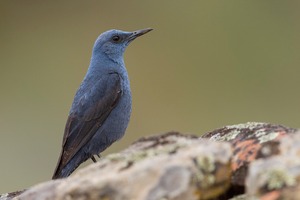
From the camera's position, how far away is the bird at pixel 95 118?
23.5ft

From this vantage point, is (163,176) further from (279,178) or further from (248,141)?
(248,141)

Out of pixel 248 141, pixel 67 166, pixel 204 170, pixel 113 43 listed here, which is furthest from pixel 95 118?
pixel 204 170

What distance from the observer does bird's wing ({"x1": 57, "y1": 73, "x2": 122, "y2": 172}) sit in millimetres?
7206

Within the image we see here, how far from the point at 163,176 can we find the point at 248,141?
1150mm

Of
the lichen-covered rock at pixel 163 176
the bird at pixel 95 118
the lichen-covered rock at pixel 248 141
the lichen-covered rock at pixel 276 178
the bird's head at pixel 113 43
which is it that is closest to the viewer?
the lichen-covered rock at pixel 276 178

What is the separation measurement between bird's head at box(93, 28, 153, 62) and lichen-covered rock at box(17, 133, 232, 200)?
453cm

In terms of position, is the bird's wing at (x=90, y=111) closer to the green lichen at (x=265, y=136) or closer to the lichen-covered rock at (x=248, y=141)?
the lichen-covered rock at (x=248, y=141)

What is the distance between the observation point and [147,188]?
11.0ft

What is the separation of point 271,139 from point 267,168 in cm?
97

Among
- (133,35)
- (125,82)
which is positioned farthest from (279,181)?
(133,35)

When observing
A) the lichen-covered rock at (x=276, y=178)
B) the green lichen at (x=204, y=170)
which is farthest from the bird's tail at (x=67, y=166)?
the lichen-covered rock at (x=276, y=178)

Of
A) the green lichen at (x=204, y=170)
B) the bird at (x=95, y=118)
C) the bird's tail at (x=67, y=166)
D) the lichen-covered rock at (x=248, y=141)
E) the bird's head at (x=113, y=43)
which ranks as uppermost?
the bird's head at (x=113, y=43)

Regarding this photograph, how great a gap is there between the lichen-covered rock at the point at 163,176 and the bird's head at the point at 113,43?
14.9 feet

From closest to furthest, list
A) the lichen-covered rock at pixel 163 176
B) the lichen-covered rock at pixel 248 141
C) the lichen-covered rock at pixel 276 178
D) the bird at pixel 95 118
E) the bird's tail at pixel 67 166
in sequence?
the lichen-covered rock at pixel 276 178 < the lichen-covered rock at pixel 163 176 < the lichen-covered rock at pixel 248 141 < the bird's tail at pixel 67 166 < the bird at pixel 95 118
